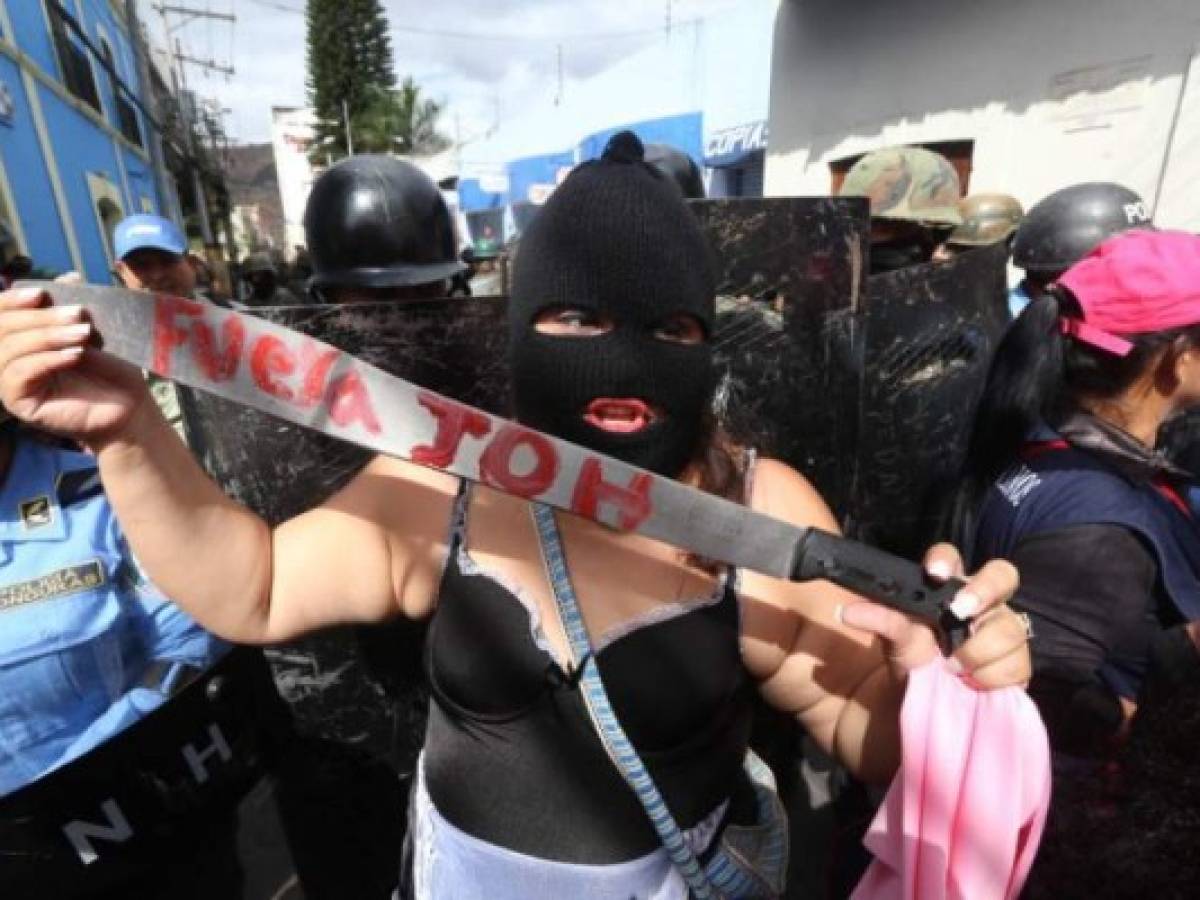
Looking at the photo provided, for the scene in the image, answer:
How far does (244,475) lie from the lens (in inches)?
56.3

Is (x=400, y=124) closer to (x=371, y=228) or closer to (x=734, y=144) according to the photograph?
(x=734, y=144)

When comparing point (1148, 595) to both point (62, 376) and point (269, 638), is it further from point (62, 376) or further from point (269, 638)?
point (62, 376)

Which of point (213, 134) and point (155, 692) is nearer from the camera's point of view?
point (155, 692)

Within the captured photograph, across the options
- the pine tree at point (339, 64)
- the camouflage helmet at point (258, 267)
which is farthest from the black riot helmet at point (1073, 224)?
the pine tree at point (339, 64)

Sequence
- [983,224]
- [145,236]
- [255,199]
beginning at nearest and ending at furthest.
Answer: [145,236] < [983,224] < [255,199]

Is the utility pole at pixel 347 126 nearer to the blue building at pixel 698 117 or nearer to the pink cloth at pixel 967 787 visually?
the blue building at pixel 698 117

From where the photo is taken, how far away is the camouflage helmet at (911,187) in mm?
3516

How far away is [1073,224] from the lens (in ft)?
9.75

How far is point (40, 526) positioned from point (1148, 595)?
199 cm

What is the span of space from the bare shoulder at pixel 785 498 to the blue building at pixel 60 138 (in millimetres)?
6050

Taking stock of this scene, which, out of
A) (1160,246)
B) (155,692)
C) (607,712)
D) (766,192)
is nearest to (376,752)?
(155,692)

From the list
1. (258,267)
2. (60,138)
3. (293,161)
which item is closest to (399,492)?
(258,267)

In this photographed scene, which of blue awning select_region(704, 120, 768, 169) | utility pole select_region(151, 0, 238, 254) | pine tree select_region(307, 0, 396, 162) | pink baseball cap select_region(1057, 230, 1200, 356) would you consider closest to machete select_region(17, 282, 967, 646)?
pink baseball cap select_region(1057, 230, 1200, 356)

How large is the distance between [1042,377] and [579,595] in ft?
3.61
